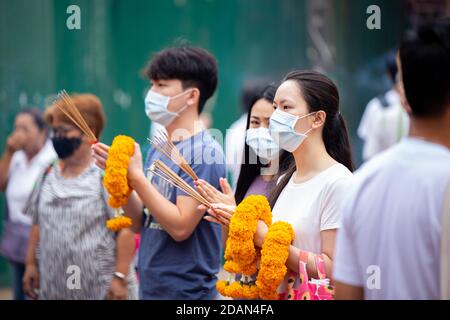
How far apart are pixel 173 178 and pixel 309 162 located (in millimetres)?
702

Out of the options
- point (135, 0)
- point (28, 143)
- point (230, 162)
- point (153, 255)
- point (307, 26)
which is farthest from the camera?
point (307, 26)

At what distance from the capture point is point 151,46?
29.8ft

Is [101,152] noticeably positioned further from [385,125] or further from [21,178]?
[385,125]

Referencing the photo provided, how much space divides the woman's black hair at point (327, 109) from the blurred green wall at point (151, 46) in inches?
189

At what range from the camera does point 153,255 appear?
3.94 meters

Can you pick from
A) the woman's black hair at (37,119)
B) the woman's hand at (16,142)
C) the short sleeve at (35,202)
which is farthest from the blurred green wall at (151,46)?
the short sleeve at (35,202)

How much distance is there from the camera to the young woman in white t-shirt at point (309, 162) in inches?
125

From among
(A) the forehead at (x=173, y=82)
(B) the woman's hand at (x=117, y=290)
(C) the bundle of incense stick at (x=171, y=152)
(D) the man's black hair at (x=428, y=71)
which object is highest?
(D) the man's black hair at (x=428, y=71)

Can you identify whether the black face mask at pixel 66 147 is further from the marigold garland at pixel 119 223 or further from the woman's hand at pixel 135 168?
the woman's hand at pixel 135 168

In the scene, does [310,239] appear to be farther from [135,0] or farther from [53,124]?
[135,0]

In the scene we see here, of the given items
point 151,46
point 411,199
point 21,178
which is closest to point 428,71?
point 411,199

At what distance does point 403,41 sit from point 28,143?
A: 392 centimetres

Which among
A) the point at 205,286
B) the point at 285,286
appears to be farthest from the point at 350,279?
the point at 205,286

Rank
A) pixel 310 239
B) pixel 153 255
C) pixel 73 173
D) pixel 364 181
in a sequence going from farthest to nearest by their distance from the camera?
pixel 73 173 → pixel 153 255 → pixel 310 239 → pixel 364 181
